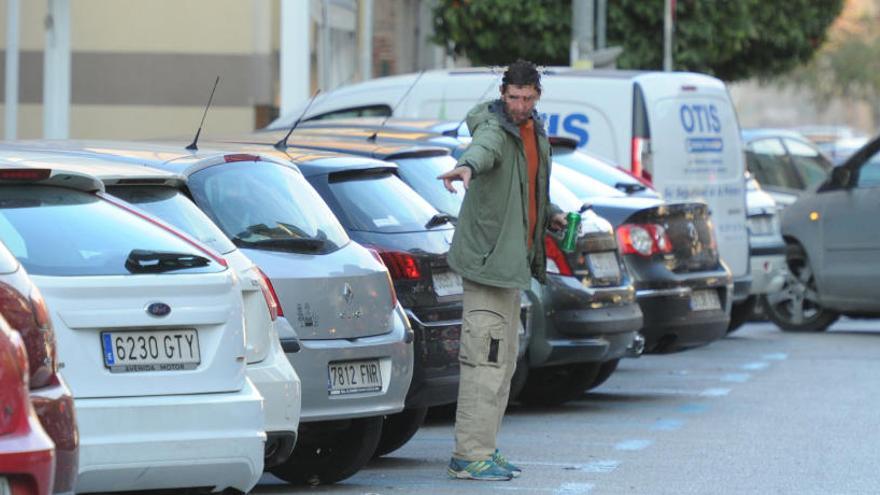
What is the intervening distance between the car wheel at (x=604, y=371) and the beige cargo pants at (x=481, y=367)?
3613 millimetres

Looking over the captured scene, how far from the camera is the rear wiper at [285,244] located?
874cm

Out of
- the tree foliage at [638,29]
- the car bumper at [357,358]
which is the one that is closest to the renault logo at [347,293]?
A: the car bumper at [357,358]

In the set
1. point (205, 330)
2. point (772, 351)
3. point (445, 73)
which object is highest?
point (445, 73)

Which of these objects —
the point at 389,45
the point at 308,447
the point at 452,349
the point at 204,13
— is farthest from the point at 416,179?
the point at 389,45

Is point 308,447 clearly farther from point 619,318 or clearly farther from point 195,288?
point 619,318

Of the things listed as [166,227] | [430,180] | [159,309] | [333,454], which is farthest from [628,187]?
[159,309]

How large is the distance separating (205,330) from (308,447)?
2192 mm

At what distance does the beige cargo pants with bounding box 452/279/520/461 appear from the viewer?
375 inches

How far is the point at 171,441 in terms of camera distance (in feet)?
23.4

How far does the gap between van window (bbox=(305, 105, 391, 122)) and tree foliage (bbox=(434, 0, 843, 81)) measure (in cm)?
1324

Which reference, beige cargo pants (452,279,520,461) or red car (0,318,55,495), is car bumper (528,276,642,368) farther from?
red car (0,318,55,495)

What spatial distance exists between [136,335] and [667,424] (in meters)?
5.45

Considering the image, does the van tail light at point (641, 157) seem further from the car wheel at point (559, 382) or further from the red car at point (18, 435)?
the red car at point (18, 435)

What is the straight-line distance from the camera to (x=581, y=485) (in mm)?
9414
